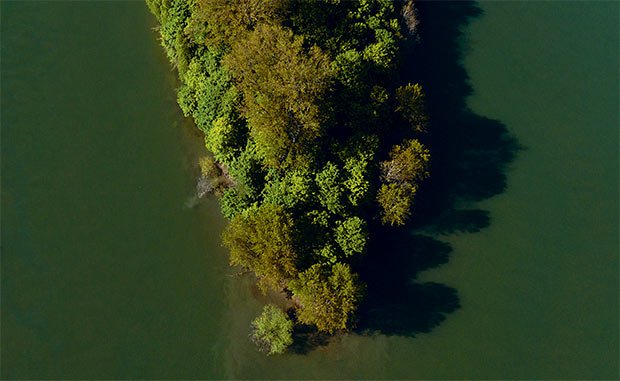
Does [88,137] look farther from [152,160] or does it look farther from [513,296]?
[513,296]

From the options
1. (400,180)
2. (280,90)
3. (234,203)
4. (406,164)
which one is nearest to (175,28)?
(280,90)

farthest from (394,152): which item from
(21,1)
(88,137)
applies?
(21,1)

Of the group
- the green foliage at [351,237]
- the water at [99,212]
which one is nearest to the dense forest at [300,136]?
the green foliage at [351,237]

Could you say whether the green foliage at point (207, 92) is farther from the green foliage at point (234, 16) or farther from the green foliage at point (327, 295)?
the green foliage at point (327, 295)

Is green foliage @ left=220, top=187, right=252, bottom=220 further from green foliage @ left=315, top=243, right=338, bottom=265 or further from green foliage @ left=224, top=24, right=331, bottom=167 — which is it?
green foliage @ left=315, top=243, right=338, bottom=265

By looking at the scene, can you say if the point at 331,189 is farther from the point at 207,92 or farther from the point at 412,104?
the point at 207,92

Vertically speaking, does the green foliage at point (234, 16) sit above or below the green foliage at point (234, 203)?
above

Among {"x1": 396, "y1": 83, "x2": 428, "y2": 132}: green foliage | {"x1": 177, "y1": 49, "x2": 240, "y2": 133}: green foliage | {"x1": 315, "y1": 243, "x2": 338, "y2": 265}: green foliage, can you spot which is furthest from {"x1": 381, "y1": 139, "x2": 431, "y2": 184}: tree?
{"x1": 177, "y1": 49, "x2": 240, "y2": 133}: green foliage
